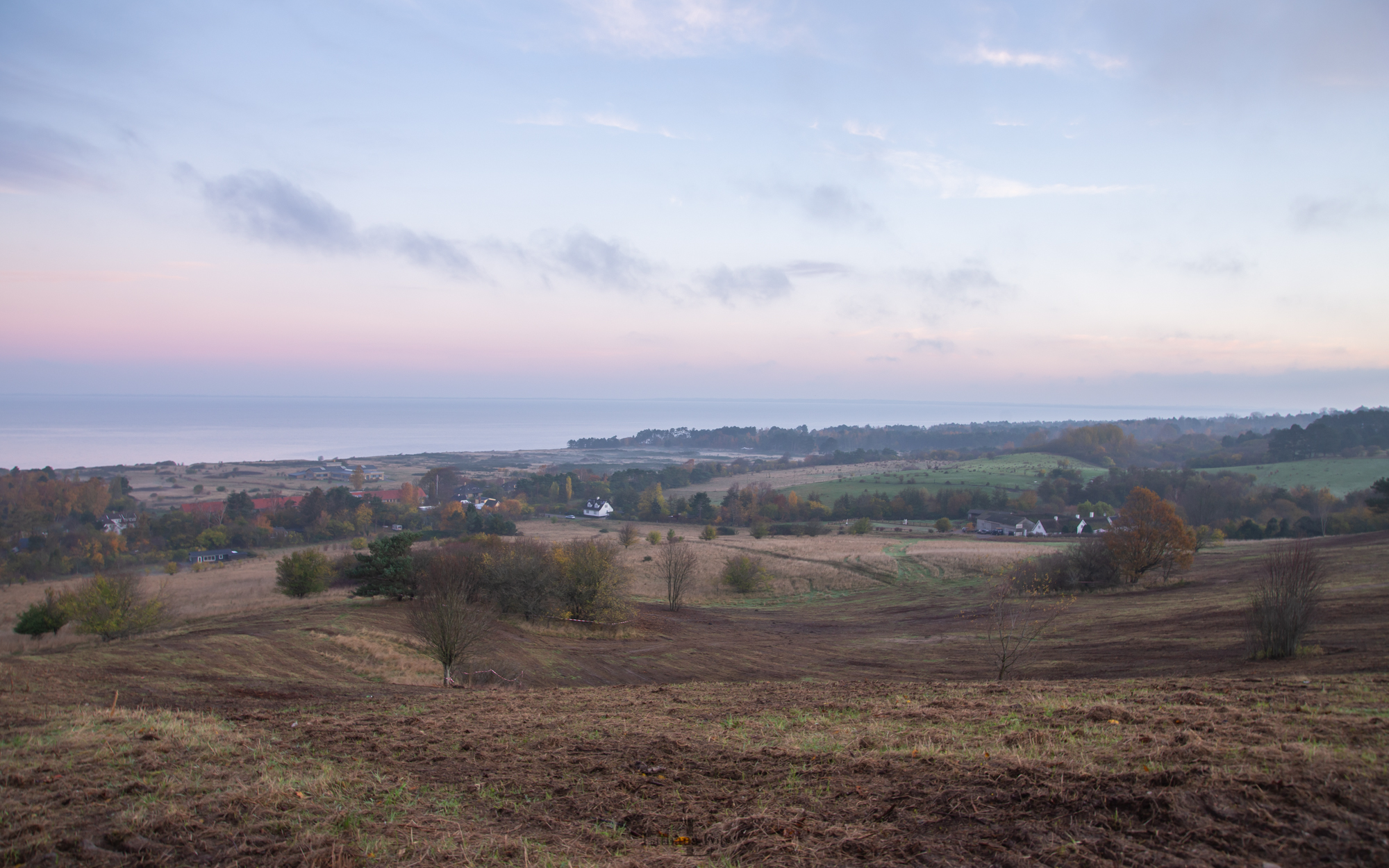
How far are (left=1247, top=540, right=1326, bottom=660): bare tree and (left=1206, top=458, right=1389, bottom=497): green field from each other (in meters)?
81.7

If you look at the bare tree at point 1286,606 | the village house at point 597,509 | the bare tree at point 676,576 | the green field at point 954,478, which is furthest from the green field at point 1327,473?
the village house at point 597,509

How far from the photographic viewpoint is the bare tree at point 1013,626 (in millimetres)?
16734

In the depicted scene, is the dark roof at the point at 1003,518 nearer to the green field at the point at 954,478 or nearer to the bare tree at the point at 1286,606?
the green field at the point at 954,478

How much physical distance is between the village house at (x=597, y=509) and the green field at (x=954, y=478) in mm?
28464

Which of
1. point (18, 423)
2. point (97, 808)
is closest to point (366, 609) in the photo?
point (97, 808)

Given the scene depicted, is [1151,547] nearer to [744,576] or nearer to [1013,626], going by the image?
[744,576]

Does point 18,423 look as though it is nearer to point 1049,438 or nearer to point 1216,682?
point 1216,682

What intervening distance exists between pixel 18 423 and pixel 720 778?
27632 centimetres

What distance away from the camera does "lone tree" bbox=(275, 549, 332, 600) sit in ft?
112

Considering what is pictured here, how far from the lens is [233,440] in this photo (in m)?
168

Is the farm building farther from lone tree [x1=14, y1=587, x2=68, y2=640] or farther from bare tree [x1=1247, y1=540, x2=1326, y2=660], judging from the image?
bare tree [x1=1247, y1=540, x2=1326, y2=660]

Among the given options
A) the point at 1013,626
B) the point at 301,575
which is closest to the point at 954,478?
the point at 1013,626

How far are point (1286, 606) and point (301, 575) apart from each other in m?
40.7

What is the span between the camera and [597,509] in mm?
92312
